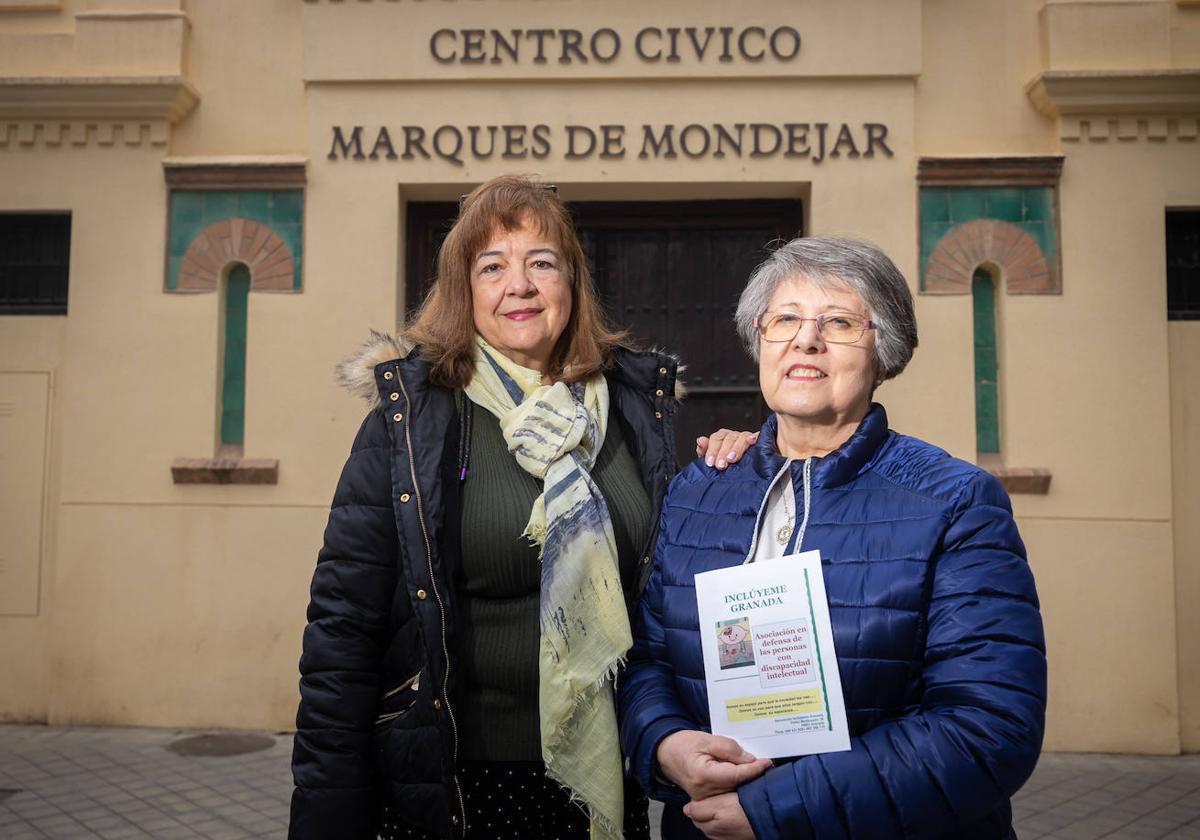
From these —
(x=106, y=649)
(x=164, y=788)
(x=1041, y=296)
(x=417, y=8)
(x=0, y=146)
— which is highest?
(x=417, y=8)

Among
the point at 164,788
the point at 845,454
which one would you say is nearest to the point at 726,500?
the point at 845,454

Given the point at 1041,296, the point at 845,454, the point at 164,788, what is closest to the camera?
the point at 845,454

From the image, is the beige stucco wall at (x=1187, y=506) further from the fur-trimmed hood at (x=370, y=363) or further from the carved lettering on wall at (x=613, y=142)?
the fur-trimmed hood at (x=370, y=363)

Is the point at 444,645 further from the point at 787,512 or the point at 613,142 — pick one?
the point at 613,142

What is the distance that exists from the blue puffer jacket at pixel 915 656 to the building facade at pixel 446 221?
14.4ft

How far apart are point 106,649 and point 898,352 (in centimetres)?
575

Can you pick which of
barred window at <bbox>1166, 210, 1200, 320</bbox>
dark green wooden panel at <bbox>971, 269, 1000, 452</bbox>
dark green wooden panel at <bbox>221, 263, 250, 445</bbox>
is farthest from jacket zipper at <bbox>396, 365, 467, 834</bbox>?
barred window at <bbox>1166, 210, 1200, 320</bbox>

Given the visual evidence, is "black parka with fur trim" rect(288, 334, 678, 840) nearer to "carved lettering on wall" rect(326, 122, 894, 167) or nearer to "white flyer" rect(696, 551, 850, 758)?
"white flyer" rect(696, 551, 850, 758)

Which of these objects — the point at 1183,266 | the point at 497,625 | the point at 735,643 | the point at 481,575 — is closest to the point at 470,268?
the point at 481,575

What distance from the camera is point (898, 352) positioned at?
6.27ft

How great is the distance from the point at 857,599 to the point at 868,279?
63 cm

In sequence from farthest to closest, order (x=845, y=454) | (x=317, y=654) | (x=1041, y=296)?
(x=1041, y=296)
(x=317, y=654)
(x=845, y=454)

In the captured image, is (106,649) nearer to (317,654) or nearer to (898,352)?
(317,654)

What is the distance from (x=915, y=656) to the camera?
165 centimetres
